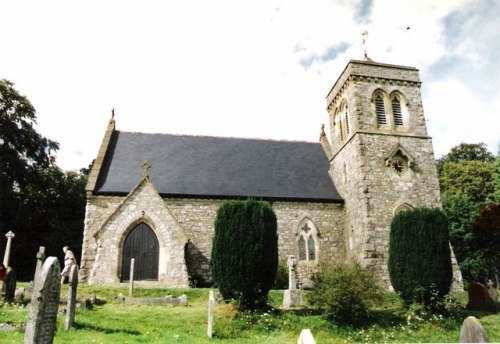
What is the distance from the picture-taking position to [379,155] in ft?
69.7

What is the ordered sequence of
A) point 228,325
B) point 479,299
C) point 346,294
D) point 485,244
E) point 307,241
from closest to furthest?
1. point 228,325
2. point 346,294
3. point 479,299
4. point 307,241
5. point 485,244

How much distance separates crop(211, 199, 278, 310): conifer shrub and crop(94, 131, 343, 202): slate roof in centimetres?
748

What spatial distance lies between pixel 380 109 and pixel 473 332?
20108mm

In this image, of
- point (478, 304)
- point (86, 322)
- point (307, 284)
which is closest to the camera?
point (86, 322)

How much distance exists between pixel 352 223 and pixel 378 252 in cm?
241

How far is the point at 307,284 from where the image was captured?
20.3m

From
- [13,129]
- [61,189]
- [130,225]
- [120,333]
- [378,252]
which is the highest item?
[13,129]

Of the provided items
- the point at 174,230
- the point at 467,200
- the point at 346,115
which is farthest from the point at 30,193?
the point at 467,200

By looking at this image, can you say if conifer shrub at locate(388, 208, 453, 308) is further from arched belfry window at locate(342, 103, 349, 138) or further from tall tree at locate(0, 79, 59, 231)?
tall tree at locate(0, 79, 59, 231)

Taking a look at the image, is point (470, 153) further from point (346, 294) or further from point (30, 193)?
point (30, 193)

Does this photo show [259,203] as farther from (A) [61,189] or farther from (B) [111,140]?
(A) [61,189]

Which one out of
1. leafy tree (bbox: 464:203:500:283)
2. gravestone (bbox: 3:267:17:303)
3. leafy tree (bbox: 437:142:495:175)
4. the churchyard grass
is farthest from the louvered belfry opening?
leafy tree (bbox: 437:142:495:175)

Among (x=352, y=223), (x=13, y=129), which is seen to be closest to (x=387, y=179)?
(x=352, y=223)

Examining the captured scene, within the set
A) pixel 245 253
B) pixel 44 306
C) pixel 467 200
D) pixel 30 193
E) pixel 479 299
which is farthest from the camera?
pixel 30 193
